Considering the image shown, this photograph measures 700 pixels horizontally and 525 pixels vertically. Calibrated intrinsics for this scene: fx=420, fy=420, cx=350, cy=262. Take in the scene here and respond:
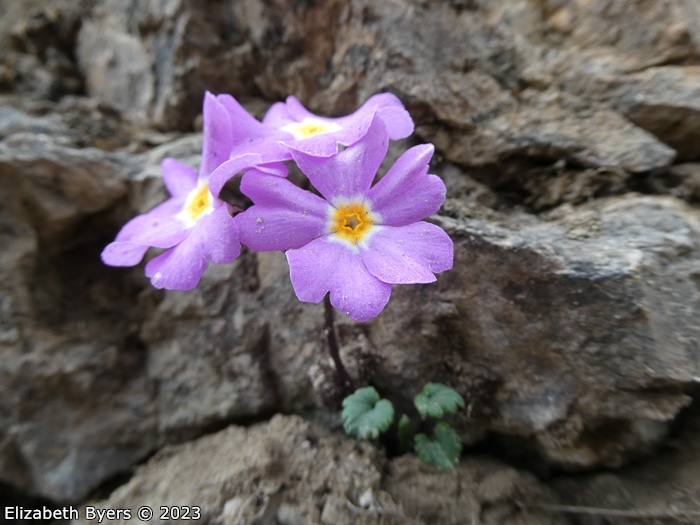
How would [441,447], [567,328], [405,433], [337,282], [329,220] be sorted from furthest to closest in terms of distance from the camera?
1. [405,433]
2. [441,447]
3. [567,328]
4. [329,220]
5. [337,282]

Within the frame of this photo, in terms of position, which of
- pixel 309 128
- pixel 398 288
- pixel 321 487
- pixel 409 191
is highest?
pixel 309 128

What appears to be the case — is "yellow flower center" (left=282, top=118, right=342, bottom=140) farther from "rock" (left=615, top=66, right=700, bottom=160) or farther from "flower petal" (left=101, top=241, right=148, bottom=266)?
"rock" (left=615, top=66, right=700, bottom=160)

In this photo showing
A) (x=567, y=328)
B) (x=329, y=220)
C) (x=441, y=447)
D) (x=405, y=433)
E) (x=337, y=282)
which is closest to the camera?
(x=337, y=282)

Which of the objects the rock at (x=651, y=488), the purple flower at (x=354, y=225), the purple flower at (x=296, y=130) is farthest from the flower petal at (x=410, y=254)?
the rock at (x=651, y=488)

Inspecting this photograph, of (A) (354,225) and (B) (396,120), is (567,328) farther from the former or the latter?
(B) (396,120)

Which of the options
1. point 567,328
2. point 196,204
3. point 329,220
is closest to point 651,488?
point 567,328

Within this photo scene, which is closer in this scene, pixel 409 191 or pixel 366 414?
pixel 409 191

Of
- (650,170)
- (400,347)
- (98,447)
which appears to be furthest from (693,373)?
(98,447)
